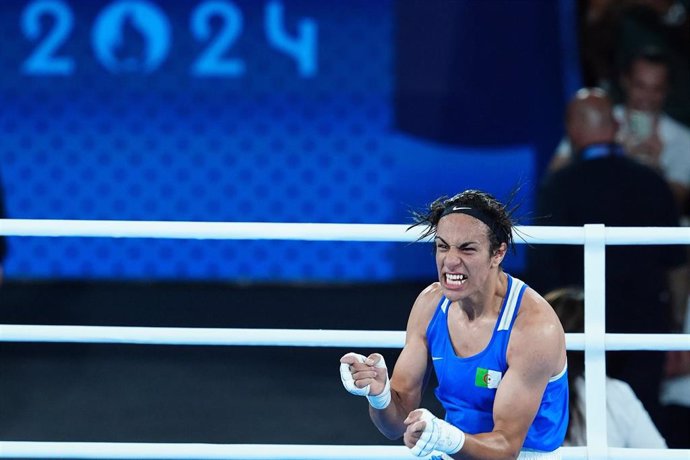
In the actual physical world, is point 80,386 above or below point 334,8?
below

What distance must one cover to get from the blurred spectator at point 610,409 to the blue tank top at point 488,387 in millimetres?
649

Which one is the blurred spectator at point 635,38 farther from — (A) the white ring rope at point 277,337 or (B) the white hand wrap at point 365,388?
(B) the white hand wrap at point 365,388

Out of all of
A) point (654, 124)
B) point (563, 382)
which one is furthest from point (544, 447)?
point (654, 124)

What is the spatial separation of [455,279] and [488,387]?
0.26 m

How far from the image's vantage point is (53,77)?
25.9ft

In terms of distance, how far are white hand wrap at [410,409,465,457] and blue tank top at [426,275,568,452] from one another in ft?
0.73

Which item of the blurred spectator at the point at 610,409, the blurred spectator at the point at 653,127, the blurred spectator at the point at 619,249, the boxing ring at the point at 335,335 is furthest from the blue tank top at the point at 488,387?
A: the blurred spectator at the point at 653,127

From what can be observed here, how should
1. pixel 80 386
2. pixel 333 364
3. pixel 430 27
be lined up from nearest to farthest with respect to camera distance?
pixel 80 386 → pixel 333 364 → pixel 430 27

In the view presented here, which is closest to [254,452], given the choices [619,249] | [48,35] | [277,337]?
[277,337]

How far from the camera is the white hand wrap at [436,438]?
244 centimetres

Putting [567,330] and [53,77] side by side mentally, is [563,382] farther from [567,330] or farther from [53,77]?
[53,77]

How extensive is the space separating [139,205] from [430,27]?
2.31 m

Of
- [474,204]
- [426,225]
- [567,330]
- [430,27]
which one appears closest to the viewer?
[474,204]

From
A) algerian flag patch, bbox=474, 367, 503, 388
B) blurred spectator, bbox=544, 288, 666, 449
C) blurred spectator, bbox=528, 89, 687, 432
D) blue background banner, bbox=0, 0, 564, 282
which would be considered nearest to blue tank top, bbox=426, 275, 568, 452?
algerian flag patch, bbox=474, 367, 503, 388
